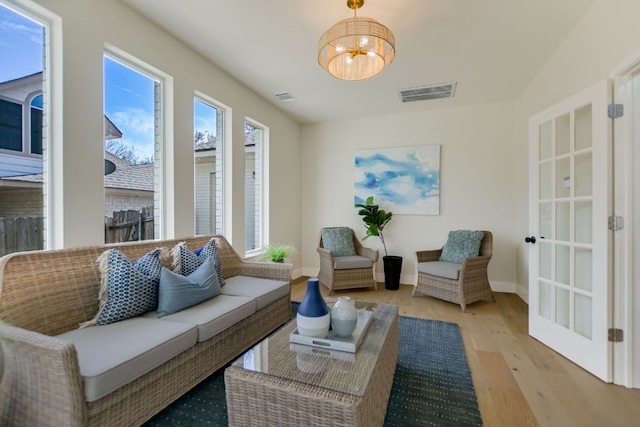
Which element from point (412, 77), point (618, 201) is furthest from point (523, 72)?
point (618, 201)

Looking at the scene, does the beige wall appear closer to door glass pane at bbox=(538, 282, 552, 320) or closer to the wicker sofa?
door glass pane at bbox=(538, 282, 552, 320)

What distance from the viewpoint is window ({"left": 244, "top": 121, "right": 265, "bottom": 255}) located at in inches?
163

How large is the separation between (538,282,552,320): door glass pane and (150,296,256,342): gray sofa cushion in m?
2.54

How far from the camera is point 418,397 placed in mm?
1772

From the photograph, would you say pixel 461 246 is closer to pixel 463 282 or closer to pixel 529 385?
pixel 463 282

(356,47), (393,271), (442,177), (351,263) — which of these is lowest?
(393,271)

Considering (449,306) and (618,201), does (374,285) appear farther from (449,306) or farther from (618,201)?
(618,201)

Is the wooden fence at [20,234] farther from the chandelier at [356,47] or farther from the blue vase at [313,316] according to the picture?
the chandelier at [356,47]

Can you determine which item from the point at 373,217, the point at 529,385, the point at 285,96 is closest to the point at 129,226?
the point at 285,96

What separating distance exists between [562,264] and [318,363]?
2310 millimetres

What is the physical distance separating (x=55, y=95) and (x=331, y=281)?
10.9ft

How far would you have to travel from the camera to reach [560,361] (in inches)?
87.6

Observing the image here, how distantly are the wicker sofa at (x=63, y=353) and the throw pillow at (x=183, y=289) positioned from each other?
0.31 m

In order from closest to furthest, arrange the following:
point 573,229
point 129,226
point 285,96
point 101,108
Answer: point 101,108 → point 573,229 → point 129,226 → point 285,96
